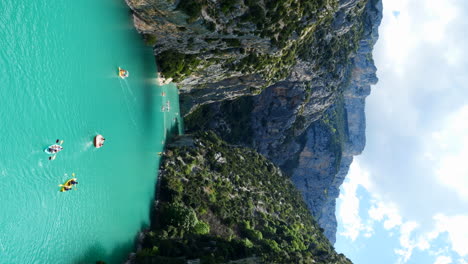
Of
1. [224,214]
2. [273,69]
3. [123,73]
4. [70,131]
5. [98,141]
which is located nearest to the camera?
[70,131]

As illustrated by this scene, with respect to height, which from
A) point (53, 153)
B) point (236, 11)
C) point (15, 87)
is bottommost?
point (53, 153)

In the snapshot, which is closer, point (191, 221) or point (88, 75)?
point (88, 75)

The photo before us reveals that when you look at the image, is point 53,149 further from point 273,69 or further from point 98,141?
point 273,69

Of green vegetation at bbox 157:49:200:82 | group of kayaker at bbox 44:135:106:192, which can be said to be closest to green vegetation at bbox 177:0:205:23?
green vegetation at bbox 157:49:200:82

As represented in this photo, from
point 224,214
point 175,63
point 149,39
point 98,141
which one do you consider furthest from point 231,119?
point 98,141

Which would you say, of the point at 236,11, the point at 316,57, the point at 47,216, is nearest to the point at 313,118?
the point at 316,57

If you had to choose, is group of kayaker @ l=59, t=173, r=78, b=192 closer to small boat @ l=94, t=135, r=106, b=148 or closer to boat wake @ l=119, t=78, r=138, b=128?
small boat @ l=94, t=135, r=106, b=148

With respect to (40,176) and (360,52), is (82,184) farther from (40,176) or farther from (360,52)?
(360,52)

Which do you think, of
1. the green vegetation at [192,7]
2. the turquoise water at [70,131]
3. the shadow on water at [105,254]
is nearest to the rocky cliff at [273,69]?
the green vegetation at [192,7]
